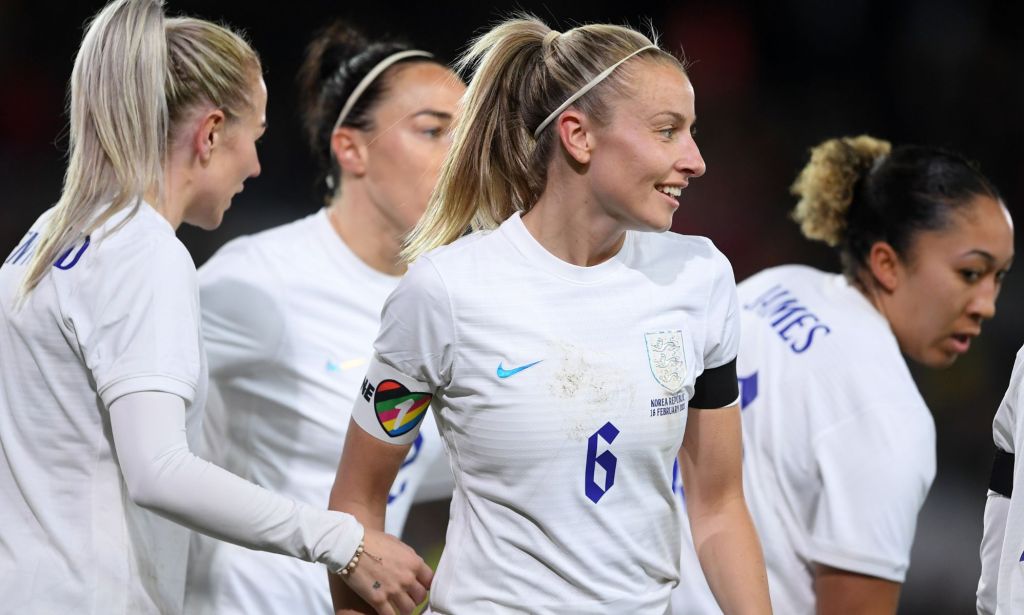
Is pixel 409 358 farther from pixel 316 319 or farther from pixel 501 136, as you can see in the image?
pixel 316 319

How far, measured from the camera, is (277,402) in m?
2.45

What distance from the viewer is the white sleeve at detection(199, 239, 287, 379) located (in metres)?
2.45

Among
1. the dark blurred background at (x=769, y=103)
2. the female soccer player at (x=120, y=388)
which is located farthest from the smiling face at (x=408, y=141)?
the dark blurred background at (x=769, y=103)

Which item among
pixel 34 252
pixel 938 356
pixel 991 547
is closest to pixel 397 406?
pixel 34 252

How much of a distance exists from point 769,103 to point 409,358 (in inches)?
156

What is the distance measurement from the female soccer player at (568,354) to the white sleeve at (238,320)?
2.02 ft

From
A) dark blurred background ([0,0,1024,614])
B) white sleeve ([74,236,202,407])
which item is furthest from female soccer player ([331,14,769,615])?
dark blurred background ([0,0,1024,614])

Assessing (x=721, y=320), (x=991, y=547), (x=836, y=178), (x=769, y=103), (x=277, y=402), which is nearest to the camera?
(x=721, y=320)

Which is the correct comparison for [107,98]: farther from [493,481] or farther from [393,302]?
[493,481]

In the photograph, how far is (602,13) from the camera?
5066 millimetres

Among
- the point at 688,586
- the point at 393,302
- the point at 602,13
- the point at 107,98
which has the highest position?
the point at 602,13

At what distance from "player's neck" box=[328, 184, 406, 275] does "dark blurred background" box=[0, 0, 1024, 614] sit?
1.93 metres

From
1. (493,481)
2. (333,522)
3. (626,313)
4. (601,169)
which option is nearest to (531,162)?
(601,169)

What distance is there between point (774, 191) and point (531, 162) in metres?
3.62
